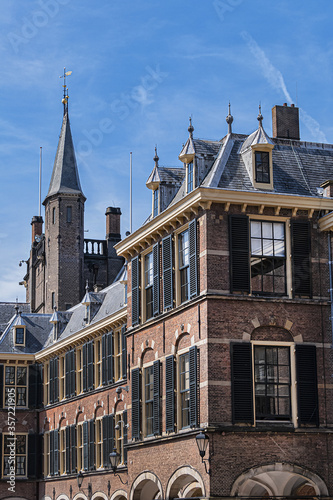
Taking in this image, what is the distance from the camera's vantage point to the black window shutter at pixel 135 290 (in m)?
33.2

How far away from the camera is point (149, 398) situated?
31.8 meters

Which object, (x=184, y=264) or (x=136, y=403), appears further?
(x=136, y=403)

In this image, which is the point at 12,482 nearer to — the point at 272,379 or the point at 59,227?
the point at 59,227

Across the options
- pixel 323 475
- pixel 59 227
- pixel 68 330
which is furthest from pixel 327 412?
pixel 59 227

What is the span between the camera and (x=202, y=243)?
93.2 feet

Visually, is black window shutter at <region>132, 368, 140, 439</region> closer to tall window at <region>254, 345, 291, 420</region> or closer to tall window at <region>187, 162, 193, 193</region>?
tall window at <region>254, 345, 291, 420</region>

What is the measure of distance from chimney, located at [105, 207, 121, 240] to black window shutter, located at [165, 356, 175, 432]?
134 ft

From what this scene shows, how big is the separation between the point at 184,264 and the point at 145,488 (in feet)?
26.6

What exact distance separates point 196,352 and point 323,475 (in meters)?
5.14

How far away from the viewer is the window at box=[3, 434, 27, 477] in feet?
178

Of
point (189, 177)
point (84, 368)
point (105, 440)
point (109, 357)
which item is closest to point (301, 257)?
point (189, 177)

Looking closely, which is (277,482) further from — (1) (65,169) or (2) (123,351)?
(1) (65,169)

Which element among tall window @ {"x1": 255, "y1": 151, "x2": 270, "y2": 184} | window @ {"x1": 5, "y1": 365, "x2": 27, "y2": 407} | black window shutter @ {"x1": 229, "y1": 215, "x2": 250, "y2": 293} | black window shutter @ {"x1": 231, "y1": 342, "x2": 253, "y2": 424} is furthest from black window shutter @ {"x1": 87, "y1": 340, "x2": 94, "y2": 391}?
black window shutter @ {"x1": 231, "y1": 342, "x2": 253, "y2": 424}

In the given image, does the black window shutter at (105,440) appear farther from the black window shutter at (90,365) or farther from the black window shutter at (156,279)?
the black window shutter at (156,279)
